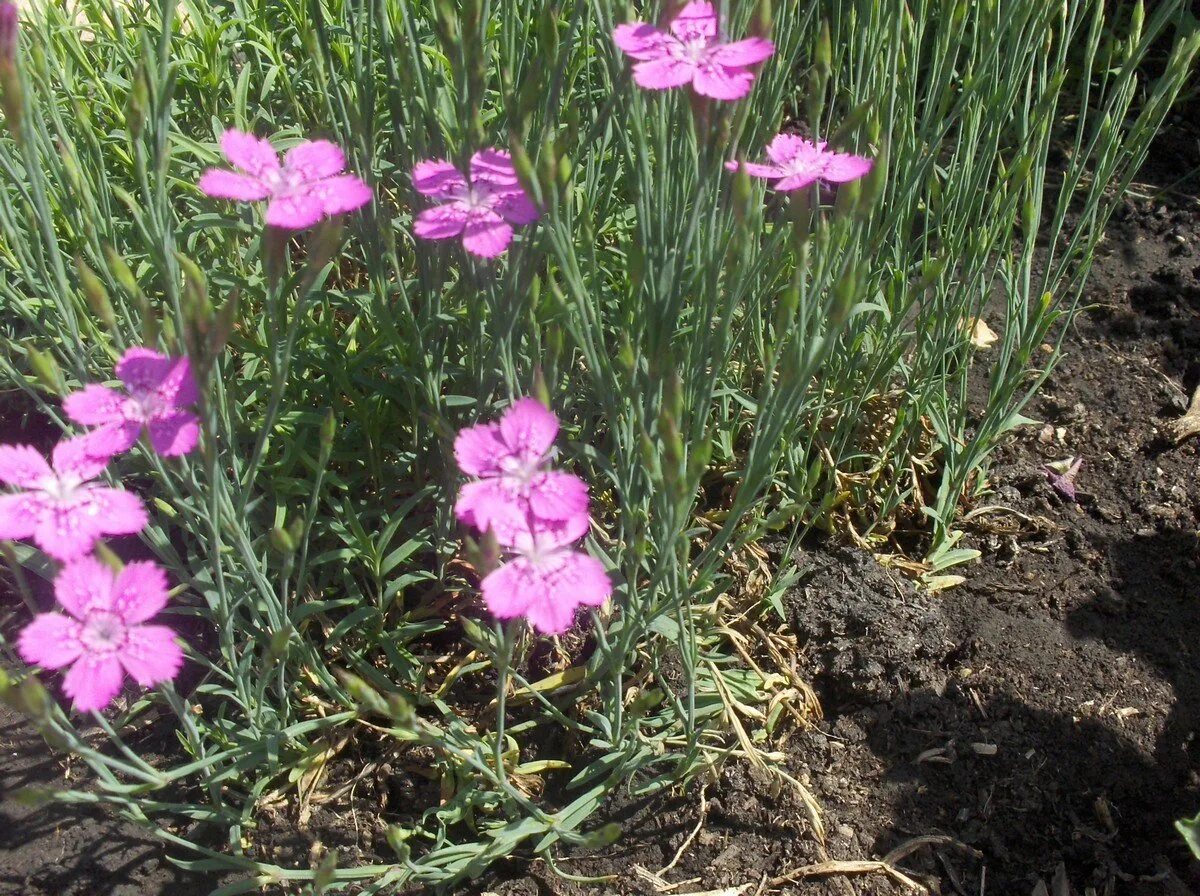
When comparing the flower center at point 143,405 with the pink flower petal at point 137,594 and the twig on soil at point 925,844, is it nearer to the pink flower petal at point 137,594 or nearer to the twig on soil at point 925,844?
the pink flower petal at point 137,594

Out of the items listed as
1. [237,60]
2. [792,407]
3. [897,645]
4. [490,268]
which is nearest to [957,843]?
[897,645]

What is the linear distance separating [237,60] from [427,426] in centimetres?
138

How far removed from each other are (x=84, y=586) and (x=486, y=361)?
76 centimetres

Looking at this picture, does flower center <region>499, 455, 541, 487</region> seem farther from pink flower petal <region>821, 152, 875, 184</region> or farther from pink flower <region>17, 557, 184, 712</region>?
pink flower petal <region>821, 152, 875, 184</region>

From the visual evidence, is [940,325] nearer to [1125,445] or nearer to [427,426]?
[1125,445]

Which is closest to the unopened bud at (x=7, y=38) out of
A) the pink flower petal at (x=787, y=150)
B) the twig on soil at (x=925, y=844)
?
the pink flower petal at (x=787, y=150)

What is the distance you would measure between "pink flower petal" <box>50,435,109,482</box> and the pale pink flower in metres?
0.52

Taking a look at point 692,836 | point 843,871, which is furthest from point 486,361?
point 843,871

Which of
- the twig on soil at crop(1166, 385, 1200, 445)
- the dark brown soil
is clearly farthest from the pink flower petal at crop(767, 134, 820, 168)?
the twig on soil at crop(1166, 385, 1200, 445)

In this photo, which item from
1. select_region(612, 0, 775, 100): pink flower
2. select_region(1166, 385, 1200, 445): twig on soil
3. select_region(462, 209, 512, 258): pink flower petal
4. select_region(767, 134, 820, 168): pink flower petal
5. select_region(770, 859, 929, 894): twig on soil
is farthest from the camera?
select_region(1166, 385, 1200, 445): twig on soil

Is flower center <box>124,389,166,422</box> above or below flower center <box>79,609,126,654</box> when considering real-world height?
above

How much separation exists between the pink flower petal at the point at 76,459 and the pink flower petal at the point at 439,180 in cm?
58

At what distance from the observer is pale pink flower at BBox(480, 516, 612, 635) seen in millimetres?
1361

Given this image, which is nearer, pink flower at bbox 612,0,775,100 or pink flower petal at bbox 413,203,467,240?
pink flower at bbox 612,0,775,100
